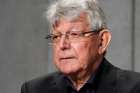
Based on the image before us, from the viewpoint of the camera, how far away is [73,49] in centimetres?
201

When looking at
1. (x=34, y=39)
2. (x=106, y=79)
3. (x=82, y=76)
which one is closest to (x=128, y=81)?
(x=106, y=79)

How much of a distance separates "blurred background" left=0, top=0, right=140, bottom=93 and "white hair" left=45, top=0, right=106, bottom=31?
1086 millimetres

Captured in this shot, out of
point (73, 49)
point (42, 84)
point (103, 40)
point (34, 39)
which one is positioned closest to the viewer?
point (73, 49)

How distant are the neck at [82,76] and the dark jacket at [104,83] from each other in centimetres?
4

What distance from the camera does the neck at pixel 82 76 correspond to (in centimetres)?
209

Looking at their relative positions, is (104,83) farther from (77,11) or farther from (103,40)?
(77,11)

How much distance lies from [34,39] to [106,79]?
1231 millimetres

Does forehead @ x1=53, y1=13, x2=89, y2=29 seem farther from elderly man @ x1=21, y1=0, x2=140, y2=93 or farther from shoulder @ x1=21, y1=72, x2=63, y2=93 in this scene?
shoulder @ x1=21, y1=72, x2=63, y2=93

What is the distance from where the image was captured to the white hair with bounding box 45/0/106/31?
202 centimetres

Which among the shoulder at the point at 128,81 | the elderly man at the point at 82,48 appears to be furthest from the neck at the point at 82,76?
the shoulder at the point at 128,81

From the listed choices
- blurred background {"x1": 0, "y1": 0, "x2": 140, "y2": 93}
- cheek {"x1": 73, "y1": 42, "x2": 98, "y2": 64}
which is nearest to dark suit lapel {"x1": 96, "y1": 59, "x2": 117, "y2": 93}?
cheek {"x1": 73, "y1": 42, "x2": 98, "y2": 64}

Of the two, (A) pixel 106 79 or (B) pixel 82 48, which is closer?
(B) pixel 82 48

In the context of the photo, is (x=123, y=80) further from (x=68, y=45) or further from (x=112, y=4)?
(x=112, y=4)

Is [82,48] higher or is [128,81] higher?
[82,48]
